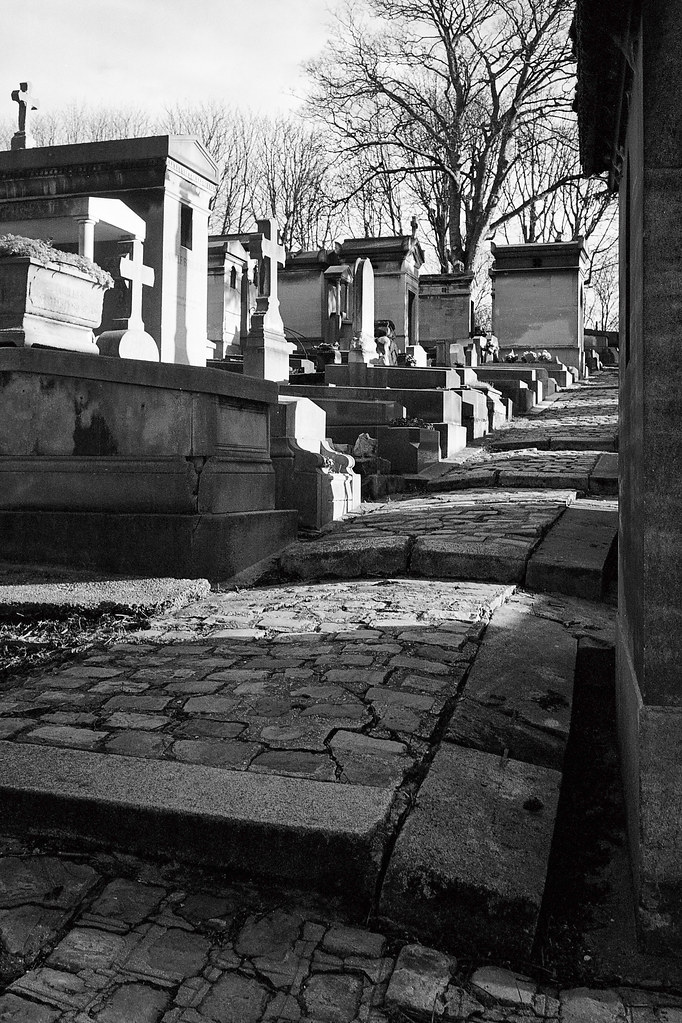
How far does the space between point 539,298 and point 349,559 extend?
97.0ft

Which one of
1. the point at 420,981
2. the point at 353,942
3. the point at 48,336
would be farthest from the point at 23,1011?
the point at 48,336

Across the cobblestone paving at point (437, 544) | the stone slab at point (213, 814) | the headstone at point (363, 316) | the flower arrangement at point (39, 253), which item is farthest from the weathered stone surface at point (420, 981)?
the headstone at point (363, 316)

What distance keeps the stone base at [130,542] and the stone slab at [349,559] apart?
43cm

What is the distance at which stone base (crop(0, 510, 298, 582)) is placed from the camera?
604 centimetres

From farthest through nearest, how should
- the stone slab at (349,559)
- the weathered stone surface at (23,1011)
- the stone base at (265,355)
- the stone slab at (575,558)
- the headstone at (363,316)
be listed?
1. the headstone at (363,316)
2. the stone base at (265,355)
3. the stone slab at (349,559)
4. the stone slab at (575,558)
5. the weathered stone surface at (23,1011)

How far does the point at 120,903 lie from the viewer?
2.27m

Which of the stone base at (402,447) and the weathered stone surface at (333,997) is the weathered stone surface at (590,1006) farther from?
the stone base at (402,447)

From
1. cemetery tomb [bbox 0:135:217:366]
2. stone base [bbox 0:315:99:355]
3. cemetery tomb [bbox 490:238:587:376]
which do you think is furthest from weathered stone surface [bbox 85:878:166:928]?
cemetery tomb [bbox 490:238:587:376]

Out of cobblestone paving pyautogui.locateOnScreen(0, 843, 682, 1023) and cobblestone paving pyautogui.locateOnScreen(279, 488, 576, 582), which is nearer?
cobblestone paving pyautogui.locateOnScreen(0, 843, 682, 1023)

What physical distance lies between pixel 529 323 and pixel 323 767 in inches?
1276

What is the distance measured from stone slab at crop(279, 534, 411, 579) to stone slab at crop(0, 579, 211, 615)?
2.42 ft

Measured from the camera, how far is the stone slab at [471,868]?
2.14 metres

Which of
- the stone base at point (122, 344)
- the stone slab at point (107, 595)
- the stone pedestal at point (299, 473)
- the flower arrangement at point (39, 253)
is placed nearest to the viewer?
the stone slab at point (107, 595)

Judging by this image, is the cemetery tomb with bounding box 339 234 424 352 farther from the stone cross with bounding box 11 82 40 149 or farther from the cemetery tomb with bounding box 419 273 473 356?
the stone cross with bounding box 11 82 40 149
